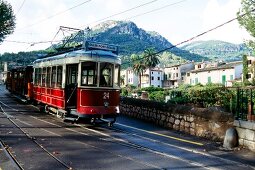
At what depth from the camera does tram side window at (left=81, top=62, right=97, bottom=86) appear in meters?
13.9

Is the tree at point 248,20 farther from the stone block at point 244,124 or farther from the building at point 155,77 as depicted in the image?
the building at point 155,77

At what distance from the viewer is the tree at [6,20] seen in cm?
4317

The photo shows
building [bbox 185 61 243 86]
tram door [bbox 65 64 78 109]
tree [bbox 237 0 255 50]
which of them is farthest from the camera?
building [bbox 185 61 243 86]

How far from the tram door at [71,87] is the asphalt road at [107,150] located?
3.80 ft

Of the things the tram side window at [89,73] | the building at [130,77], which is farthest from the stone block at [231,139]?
the building at [130,77]

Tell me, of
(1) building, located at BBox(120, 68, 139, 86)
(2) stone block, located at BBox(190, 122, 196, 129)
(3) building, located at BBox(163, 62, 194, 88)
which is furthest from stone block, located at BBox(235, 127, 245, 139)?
(1) building, located at BBox(120, 68, 139, 86)

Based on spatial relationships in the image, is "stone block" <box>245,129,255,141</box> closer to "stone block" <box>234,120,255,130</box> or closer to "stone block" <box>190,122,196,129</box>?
"stone block" <box>234,120,255,130</box>

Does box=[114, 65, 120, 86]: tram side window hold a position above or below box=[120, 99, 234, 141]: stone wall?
above

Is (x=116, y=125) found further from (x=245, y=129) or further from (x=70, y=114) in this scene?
(x=245, y=129)

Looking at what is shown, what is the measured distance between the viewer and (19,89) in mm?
30094

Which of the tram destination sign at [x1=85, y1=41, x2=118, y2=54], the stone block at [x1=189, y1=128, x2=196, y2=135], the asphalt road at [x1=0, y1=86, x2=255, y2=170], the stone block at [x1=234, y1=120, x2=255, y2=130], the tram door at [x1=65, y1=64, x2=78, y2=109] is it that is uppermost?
the tram destination sign at [x1=85, y1=41, x2=118, y2=54]

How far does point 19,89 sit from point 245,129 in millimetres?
24387

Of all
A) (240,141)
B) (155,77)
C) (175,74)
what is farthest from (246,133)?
(155,77)

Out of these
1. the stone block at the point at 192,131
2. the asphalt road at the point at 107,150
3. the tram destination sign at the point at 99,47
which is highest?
the tram destination sign at the point at 99,47
